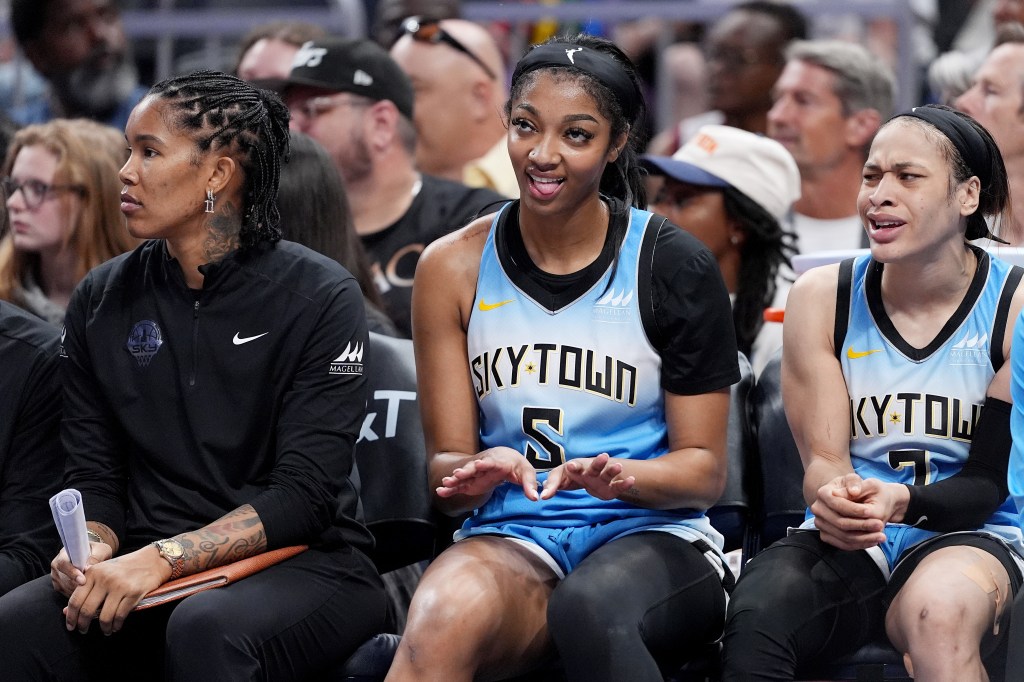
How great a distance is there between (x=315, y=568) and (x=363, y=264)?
1.21 meters

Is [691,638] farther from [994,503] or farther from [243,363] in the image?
[243,363]

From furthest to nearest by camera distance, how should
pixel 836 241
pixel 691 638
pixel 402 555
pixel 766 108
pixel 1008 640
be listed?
pixel 766 108 → pixel 836 241 → pixel 402 555 → pixel 691 638 → pixel 1008 640

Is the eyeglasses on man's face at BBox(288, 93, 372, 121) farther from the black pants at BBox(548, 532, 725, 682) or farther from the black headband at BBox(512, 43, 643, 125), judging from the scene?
the black pants at BBox(548, 532, 725, 682)

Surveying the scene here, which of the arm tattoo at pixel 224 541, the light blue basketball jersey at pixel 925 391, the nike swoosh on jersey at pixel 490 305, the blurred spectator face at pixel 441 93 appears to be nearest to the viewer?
the arm tattoo at pixel 224 541

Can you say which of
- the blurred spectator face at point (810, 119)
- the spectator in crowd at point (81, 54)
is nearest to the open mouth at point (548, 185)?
the blurred spectator face at point (810, 119)

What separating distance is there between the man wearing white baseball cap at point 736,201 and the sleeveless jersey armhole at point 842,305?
1.25 metres

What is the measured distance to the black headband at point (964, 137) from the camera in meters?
3.10

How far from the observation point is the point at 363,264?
3959 mm

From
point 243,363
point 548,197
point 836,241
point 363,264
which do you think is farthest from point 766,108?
point 243,363

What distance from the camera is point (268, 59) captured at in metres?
5.77

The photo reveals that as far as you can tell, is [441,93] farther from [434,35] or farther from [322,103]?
[322,103]

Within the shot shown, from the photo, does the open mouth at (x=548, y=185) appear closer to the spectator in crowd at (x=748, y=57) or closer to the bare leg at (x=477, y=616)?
the bare leg at (x=477, y=616)

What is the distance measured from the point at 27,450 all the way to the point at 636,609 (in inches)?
58.3

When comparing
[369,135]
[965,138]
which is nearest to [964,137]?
[965,138]
